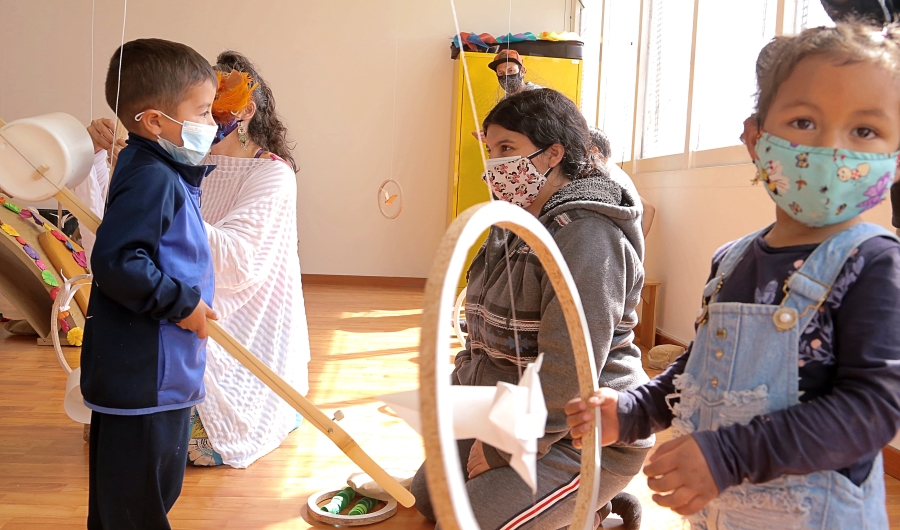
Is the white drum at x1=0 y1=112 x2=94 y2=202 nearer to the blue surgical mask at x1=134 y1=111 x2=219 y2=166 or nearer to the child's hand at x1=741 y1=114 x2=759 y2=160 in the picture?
the blue surgical mask at x1=134 y1=111 x2=219 y2=166

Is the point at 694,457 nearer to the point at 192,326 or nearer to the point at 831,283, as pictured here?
the point at 831,283

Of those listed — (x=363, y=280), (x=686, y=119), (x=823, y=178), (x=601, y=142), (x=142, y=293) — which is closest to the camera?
(x=823, y=178)

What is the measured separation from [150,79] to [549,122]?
77 centimetres

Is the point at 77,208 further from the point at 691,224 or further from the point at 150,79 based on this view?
the point at 691,224

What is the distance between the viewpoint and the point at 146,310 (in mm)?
1213

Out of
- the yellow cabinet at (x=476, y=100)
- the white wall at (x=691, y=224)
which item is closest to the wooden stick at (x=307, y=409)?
the white wall at (x=691, y=224)

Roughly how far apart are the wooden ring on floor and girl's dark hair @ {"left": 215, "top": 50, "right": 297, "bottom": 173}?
1.14 m

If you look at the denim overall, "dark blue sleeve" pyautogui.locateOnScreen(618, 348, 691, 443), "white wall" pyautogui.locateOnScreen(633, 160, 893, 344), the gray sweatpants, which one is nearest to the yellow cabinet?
"white wall" pyautogui.locateOnScreen(633, 160, 893, 344)

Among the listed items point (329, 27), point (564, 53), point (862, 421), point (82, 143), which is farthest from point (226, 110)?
point (329, 27)

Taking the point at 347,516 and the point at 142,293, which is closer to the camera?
the point at 142,293

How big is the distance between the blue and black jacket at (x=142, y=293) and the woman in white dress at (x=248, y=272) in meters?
0.72

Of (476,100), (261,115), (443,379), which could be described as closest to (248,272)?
(261,115)

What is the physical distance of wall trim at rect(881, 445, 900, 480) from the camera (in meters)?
2.14

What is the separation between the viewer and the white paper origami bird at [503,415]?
2.12 ft
